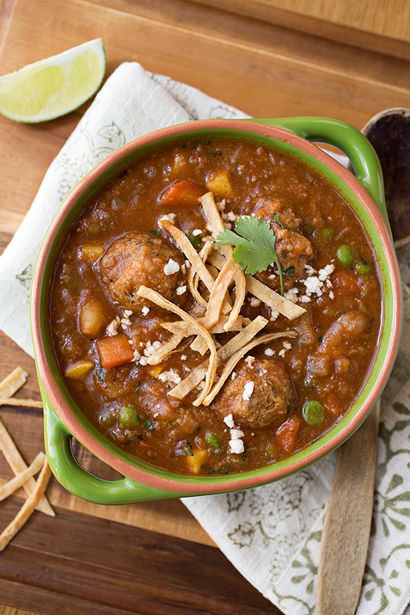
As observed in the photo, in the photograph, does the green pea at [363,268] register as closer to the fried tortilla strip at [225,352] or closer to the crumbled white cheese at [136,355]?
the fried tortilla strip at [225,352]

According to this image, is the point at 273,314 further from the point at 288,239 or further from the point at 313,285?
the point at 288,239

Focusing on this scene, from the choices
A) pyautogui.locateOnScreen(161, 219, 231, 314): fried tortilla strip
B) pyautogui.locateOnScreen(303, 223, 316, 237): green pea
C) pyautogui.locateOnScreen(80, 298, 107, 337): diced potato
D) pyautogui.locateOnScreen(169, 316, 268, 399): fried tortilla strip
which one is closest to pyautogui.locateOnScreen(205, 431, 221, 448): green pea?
pyautogui.locateOnScreen(169, 316, 268, 399): fried tortilla strip

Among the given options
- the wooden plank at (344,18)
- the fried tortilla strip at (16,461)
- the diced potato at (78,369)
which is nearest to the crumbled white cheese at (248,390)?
the diced potato at (78,369)

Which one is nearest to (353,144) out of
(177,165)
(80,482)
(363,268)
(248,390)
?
(363,268)

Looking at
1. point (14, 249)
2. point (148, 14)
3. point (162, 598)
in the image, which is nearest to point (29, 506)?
point (162, 598)

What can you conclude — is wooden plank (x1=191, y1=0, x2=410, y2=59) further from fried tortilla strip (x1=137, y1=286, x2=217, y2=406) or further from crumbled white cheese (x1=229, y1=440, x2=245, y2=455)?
crumbled white cheese (x1=229, y1=440, x2=245, y2=455)
